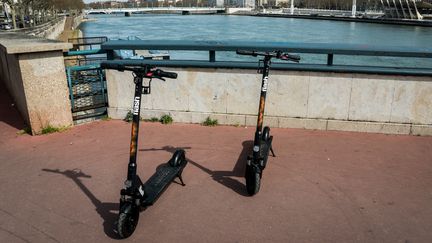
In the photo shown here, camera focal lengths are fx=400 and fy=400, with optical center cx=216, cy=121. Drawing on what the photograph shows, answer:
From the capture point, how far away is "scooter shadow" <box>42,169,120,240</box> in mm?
3430

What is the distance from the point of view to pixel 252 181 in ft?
12.7

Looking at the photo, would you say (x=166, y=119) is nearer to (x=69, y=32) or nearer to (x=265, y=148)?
(x=265, y=148)

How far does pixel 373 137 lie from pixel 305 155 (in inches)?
49.1

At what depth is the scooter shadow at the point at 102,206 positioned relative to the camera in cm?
343

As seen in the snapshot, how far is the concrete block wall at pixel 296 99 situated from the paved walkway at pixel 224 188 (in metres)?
0.23

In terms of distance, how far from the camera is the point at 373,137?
558cm

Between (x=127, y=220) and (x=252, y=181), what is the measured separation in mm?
1277

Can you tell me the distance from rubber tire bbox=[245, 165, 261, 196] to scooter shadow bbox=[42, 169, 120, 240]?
50.0 inches

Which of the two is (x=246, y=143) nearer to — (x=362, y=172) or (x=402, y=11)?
(x=362, y=172)

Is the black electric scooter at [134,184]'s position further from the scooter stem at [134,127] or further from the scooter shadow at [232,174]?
the scooter shadow at [232,174]

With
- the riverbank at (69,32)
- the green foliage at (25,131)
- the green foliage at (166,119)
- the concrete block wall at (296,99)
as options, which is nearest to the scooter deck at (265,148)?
the concrete block wall at (296,99)

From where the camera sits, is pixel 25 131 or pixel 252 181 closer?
pixel 252 181

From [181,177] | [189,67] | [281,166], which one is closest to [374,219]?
[281,166]

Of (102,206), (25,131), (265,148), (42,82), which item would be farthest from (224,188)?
(25,131)
